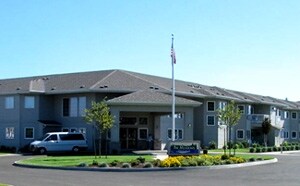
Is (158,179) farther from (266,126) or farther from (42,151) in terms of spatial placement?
(266,126)

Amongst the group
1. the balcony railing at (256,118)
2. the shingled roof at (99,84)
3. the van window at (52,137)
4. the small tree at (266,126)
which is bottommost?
the van window at (52,137)

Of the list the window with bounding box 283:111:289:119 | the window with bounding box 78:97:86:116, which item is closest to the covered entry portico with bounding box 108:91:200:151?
the window with bounding box 78:97:86:116

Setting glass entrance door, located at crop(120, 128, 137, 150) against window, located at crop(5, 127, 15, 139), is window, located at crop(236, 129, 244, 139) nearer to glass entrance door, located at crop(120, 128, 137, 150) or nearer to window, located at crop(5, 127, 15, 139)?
glass entrance door, located at crop(120, 128, 137, 150)

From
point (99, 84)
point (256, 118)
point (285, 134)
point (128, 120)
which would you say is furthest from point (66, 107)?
point (285, 134)

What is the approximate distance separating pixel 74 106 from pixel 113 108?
22.6ft

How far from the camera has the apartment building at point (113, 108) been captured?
43.3 meters

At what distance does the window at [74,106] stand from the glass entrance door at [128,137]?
4.40 m

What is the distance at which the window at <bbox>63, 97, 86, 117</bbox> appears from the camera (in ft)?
153

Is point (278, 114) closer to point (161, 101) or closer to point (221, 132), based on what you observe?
point (221, 132)

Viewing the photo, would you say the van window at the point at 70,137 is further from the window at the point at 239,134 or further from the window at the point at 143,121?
the window at the point at 239,134

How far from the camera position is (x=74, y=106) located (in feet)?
155

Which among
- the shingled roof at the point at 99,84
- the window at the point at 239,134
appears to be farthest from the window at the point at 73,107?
the window at the point at 239,134

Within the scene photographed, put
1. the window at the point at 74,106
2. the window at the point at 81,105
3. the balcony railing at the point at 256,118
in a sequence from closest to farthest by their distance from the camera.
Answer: the window at the point at 81,105 < the window at the point at 74,106 < the balcony railing at the point at 256,118

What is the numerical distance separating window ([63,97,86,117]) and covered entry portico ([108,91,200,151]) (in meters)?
3.62
